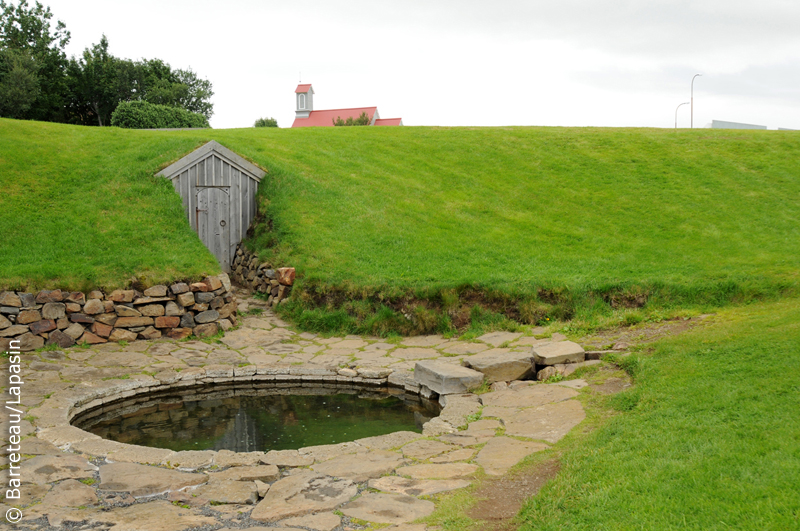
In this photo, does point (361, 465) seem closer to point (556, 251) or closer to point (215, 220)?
point (556, 251)

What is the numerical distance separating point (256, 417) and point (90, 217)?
23.1 feet

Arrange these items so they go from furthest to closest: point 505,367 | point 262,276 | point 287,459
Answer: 1. point 262,276
2. point 505,367
3. point 287,459

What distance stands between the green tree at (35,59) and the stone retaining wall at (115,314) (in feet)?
114

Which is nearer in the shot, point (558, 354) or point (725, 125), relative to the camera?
point (558, 354)

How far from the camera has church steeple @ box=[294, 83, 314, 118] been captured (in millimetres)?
60812

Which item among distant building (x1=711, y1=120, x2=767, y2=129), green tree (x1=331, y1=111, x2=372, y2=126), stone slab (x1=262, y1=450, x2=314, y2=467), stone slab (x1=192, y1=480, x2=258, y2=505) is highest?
green tree (x1=331, y1=111, x2=372, y2=126)

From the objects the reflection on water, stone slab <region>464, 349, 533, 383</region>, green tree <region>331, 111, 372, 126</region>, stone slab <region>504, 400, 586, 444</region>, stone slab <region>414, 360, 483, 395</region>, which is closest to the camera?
stone slab <region>504, 400, 586, 444</region>

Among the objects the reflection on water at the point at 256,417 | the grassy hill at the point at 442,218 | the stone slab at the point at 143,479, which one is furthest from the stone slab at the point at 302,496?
the grassy hill at the point at 442,218

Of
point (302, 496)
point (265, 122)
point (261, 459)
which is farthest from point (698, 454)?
point (265, 122)

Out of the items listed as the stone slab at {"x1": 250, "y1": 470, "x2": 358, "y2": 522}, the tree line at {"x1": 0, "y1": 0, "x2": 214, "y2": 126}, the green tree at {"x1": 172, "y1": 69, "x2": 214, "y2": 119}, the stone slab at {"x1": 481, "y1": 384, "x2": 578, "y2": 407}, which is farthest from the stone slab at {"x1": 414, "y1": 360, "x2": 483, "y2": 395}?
the green tree at {"x1": 172, "y1": 69, "x2": 214, "y2": 119}

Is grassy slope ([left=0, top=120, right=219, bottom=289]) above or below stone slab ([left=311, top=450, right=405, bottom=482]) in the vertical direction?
above

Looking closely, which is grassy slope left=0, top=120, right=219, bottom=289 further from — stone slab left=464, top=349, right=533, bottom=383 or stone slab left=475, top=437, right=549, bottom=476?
stone slab left=475, top=437, right=549, bottom=476

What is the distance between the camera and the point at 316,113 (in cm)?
6034

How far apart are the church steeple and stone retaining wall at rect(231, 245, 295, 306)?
50049 millimetres
